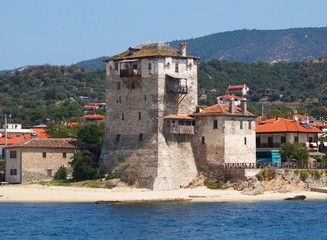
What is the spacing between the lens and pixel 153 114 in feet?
280

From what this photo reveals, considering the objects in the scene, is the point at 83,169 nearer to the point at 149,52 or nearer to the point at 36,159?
the point at 36,159

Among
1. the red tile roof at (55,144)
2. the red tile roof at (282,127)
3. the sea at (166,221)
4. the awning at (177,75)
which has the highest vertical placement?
the awning at (177,75)

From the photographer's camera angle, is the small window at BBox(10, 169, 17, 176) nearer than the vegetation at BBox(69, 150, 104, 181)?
No

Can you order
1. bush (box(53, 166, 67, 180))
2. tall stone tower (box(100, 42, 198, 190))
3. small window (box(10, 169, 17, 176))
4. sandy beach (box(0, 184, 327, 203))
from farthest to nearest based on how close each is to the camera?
small window (box(10, 169, 17, 176)), bush (box(53, 166, 67, 180)), tall stone tower (box(100, 42, 198, 190)), sandy beach (box(0, 184, 327, 203))

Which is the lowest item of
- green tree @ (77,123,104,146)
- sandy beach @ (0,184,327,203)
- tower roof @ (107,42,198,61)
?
sandy beach @ (0,184,327,203)

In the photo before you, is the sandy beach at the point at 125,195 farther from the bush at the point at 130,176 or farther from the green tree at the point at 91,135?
the green tree at the point at 91,135

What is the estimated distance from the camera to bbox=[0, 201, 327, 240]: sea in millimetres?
59344

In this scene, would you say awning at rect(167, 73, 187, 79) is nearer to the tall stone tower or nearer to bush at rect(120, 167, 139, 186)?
the tall stone tower

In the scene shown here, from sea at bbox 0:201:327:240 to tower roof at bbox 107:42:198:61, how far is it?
15850 mm

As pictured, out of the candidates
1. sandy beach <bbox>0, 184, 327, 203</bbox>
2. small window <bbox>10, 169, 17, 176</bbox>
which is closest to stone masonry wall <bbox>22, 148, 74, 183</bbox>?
small window <bbox>10, 169, 17, 176</bbox>

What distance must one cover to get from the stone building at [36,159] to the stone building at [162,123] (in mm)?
4783

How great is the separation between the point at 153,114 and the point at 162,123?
1137mm

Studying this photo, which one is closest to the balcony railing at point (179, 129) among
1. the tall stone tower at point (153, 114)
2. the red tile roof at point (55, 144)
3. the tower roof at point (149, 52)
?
the tall stone tower at point (153, 114)

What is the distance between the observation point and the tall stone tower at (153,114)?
8494 cm
